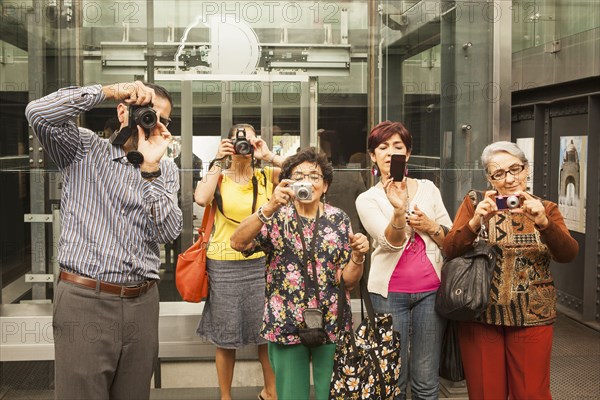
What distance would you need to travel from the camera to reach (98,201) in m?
2.54

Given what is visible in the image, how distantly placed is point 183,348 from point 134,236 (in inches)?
77.0

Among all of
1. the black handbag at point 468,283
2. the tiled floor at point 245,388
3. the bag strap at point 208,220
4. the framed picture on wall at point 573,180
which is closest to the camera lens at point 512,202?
the black handbag at point 468,283

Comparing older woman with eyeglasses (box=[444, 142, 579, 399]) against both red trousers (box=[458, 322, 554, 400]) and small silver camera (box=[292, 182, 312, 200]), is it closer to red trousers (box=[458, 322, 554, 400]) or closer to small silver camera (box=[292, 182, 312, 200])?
red trousers (box=[458, 322, 554, 400])

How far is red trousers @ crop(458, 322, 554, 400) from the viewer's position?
3023 mm

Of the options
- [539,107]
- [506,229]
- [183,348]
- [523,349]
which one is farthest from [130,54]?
[539,107]

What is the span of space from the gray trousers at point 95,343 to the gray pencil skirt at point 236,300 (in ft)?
3.73

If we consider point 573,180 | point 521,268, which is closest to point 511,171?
point 521,268

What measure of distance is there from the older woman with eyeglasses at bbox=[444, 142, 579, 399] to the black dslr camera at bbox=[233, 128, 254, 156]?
1.01 metres

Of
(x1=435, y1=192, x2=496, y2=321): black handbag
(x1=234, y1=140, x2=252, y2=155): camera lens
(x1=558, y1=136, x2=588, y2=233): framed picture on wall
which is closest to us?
(x1=435, y1=192, x2=496, y2=321): black handbag

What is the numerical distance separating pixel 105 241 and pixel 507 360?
171 centimetres

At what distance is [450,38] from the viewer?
14.6 ft

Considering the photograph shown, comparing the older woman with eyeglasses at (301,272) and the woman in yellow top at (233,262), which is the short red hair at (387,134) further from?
the woman in yellow top at (233,262)

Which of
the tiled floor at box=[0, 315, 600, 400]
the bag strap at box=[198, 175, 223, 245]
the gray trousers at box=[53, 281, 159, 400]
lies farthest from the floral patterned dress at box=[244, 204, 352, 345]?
the tiled floor at box=[0, 315, 600, 400]

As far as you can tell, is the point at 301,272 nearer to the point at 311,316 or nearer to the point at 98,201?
the point at 311,316
